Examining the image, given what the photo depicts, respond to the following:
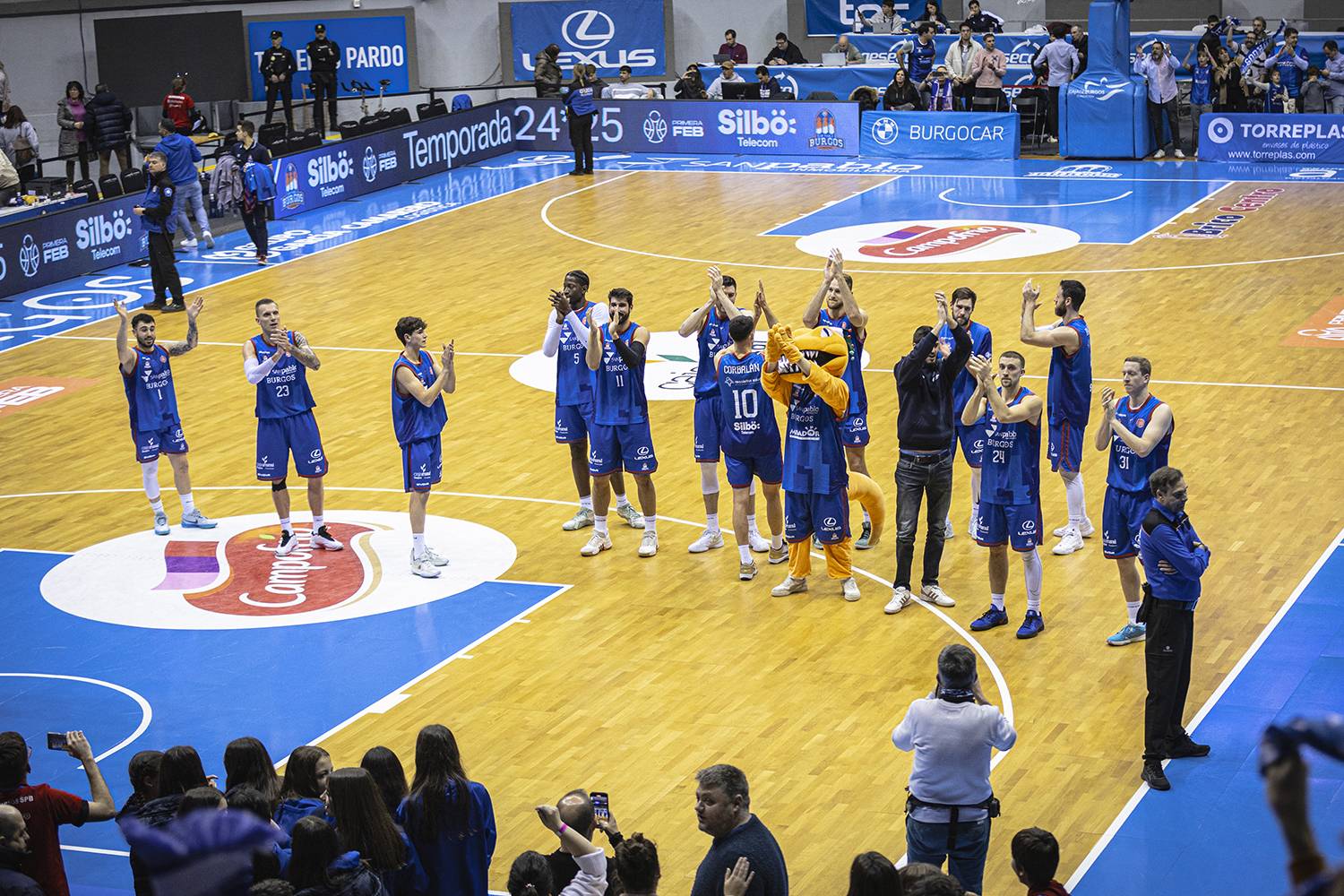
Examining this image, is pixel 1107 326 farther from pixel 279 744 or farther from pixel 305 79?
pixel 305 79

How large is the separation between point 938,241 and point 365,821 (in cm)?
1906

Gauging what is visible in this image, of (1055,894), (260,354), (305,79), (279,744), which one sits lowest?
(279,744)

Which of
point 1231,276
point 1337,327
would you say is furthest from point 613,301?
point 1231,276

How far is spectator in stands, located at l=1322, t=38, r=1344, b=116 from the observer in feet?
95.4

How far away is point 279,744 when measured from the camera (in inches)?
407

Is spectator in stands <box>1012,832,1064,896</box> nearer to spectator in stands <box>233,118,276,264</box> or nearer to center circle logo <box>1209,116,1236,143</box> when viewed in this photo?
spectator in stands <box>233,118,276,264</box>

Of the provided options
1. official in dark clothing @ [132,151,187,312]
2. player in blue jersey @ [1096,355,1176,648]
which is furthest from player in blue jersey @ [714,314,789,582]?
official in dark clothing @ [132,151,187,312]

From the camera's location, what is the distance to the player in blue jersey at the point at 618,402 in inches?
500

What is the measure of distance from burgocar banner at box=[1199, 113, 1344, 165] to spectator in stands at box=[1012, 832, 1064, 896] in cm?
2464

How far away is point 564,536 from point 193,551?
3025 millimetres

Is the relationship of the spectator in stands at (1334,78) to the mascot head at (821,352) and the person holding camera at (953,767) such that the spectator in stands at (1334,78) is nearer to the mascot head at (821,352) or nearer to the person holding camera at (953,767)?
the mascot head at (821,352)

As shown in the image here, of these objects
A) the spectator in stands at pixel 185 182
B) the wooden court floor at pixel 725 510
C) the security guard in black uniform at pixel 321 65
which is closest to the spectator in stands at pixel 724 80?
the security guard in black uniform at pixel 321 65

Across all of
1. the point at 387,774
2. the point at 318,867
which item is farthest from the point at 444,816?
the point at 318,867

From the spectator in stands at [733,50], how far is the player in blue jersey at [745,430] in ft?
80.8
